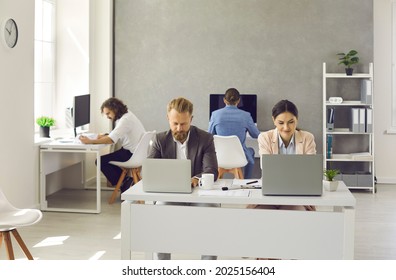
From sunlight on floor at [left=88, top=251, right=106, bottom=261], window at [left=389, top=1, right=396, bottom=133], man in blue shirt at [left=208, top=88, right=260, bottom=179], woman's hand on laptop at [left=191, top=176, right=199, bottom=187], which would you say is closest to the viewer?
woman's hand on laptop at [left=191, top=176, right=199, bottom=187]

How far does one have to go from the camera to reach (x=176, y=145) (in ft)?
15.4

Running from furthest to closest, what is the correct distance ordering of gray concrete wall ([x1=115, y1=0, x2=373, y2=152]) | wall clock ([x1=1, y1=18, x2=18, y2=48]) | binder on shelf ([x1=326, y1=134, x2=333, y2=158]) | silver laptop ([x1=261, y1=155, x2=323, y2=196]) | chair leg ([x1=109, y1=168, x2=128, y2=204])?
1. gray concrete wall ([x1=115, y1=0, x2=373, y2=152])
2. binder on shelf ([x1=326, y1=134, x2=333, y2=158])
3. chair leg ([x1=109, y1=168, x2=128, y2=204])
4. wall clock ([x1=1, y1=18, x2=18, y2=48])
5. silver laptop ([x1=261, y1=155, x2=323, y2=196])

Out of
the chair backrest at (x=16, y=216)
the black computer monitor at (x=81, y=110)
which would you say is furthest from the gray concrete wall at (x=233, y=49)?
the chair backrest at (x=16, y=216)

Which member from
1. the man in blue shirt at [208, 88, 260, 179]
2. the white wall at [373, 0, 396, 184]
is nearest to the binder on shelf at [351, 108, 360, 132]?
the white wall at [373, 0, 396, 184]

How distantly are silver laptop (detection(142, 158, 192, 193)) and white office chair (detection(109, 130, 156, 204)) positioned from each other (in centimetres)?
309

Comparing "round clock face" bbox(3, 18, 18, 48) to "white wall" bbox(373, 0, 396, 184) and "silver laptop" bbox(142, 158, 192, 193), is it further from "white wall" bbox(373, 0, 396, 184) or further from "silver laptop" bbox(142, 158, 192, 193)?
"white wall" bbox(373, 0, 396, 184)

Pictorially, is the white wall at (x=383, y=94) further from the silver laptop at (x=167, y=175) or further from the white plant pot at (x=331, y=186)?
the silver laptop at (x=167, y=175)

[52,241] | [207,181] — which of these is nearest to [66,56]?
[52,241]

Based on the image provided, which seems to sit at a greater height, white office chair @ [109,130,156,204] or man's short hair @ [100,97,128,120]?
man's short hair @ [100,97,128,120]

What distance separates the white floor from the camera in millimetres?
5348

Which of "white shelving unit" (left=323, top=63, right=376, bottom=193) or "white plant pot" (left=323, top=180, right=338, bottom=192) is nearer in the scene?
"white plant pot" (left=323, top=180, right=338, bottom=192)

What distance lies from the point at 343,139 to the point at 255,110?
1183 mm

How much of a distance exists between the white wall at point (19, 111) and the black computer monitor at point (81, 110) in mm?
588
